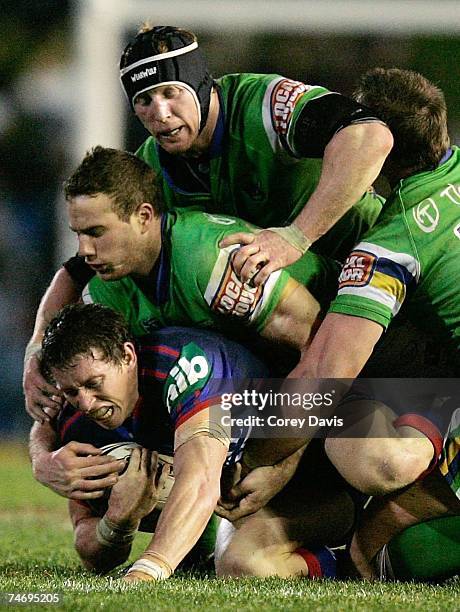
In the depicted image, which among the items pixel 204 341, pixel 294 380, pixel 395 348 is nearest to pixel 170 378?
pixel 204 341

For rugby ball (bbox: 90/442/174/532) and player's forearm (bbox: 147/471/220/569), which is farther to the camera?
rugby ball (bbox: 90/442/174/532)

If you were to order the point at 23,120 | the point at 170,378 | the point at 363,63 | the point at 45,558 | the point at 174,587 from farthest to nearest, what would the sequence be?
the point at 23,120
the point at 363,63
the point at 45,558
the point at 170,378
the point at 174,587

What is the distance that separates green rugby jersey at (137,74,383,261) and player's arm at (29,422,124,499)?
0.90 m

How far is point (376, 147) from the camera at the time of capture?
10.8 ft

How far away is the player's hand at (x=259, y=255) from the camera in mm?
3176

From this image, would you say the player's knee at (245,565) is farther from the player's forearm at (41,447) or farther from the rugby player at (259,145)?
the rugby player at (259,145)

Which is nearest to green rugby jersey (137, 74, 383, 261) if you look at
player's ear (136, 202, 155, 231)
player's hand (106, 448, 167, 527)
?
player's ear (136, 202, 155, 231)

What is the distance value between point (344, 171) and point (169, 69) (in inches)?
24.9

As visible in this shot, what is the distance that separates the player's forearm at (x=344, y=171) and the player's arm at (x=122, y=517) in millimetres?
807

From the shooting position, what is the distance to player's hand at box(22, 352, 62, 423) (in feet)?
11.7

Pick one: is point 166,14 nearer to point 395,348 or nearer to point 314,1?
point 314,1

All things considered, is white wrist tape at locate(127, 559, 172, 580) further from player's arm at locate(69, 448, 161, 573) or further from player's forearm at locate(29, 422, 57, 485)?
player's forearm at locate(29, 422, 57, 485)

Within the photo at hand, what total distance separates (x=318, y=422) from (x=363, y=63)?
517 cm

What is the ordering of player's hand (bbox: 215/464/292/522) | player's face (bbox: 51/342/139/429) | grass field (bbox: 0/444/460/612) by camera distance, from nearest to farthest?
grass field (bbox: 0/444/460/612) < player's face (bbox: 51/342/139/429) < player's hand (bbox: 215/464/292/522)
